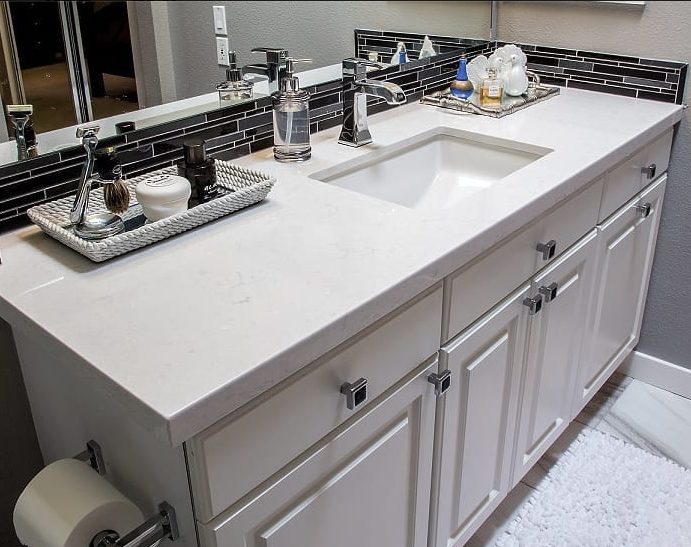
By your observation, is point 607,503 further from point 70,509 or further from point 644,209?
point 70,509

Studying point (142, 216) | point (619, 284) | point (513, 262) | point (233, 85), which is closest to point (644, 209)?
point (619, 284)

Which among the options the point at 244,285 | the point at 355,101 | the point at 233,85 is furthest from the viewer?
the point at 355,101

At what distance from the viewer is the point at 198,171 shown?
1305mm

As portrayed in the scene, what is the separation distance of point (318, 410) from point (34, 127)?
2.15 feet

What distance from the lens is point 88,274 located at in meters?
1.09

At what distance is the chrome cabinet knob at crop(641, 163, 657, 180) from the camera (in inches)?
74.1

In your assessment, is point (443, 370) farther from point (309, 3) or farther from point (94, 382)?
point (309, 3)

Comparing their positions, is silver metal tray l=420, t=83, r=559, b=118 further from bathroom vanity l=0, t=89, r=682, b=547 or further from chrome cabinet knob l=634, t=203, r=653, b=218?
chrome cabinet knob l=634, t=203, r=653, b=218

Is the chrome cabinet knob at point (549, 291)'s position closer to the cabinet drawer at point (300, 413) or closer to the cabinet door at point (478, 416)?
the cabinet door at point (478, 416)

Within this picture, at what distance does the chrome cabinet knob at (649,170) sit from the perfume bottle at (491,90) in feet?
1.32

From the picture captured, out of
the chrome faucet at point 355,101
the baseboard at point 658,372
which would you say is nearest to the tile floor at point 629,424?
the baseboard at point 658,372

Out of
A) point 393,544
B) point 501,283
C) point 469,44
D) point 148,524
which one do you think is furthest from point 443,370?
point 469,44

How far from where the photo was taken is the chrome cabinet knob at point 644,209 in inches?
75.2

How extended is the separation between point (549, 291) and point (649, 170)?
0.59 meters
